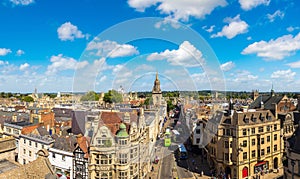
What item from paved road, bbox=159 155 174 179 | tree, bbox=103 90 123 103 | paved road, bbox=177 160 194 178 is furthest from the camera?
tree, bbox=103 90 123 103

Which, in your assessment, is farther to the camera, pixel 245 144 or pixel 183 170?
pixel 183 170

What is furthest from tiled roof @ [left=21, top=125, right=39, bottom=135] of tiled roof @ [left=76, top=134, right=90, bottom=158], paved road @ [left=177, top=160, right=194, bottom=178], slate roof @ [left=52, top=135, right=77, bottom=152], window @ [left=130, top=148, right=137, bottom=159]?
paved road @ [left=177, top=160, right=194, bottom=178]

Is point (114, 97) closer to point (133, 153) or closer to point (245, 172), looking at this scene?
point (133, 153)

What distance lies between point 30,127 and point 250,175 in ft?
119

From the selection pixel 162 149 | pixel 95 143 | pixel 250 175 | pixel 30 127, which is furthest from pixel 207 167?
pixel 30 127

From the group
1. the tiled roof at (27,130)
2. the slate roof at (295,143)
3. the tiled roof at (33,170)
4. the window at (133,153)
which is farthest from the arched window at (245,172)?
the tiled roof at (27,130)

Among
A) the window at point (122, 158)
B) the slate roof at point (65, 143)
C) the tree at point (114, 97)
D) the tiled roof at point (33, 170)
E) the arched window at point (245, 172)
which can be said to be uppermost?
the tree at point (114, 97)

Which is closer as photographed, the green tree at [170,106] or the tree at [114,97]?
the tree at [114,97]

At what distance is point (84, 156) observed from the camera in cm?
2656

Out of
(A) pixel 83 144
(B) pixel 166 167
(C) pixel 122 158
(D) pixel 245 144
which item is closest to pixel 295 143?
(D) pixel 245 144

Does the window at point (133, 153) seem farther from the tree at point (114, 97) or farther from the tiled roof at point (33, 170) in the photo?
the tree at point (114, 97)

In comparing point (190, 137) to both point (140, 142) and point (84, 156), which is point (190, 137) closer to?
point (140, 142)

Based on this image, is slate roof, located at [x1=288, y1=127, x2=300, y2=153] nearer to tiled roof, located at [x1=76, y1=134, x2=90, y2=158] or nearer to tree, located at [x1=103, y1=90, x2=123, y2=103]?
tiled roof, located at [x1=76, y1=134, x2=90, y2=158]

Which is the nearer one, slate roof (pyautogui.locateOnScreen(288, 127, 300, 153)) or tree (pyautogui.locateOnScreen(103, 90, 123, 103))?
slate roof (pyautogui.locateOnScreen(288, 127, 300, 153))
